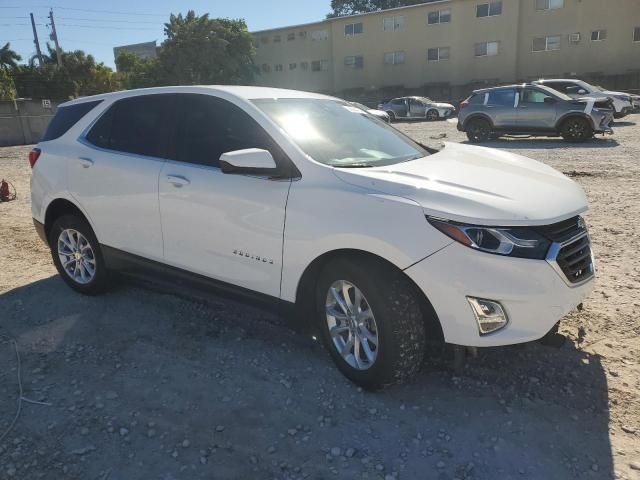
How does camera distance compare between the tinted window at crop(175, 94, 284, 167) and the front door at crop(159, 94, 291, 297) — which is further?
the tinted window at crop(175, 94, 284, 167)

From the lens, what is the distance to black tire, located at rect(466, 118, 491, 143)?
15258 millimetres

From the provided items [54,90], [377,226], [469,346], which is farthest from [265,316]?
[54,90]

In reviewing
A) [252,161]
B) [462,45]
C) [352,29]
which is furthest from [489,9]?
[252,161]

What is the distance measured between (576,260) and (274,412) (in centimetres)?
187

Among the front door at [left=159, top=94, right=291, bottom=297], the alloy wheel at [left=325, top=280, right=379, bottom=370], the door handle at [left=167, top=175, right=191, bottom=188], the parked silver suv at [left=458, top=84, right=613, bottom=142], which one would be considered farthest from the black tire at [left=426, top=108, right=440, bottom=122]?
the alloy wheel at [left=325, top=280, right=379, bottom=370]

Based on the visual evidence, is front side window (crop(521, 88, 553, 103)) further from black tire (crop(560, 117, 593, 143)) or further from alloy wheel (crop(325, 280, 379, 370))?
alloy wheel (crop(325, 280, 379, 370))

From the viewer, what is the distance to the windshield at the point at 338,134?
321cm

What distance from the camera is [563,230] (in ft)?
8.87

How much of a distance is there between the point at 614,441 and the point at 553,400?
38cm

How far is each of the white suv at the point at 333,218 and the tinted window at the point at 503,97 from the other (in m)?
11.9

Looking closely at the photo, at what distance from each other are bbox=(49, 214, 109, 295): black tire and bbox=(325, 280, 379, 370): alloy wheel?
7.66ft

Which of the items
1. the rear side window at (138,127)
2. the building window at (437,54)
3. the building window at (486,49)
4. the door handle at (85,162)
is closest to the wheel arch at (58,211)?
the door handle at (85,162)

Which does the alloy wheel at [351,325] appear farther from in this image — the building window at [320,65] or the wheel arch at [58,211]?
the building window at [320,65]

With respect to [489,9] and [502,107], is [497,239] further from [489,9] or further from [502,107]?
[489,9]
